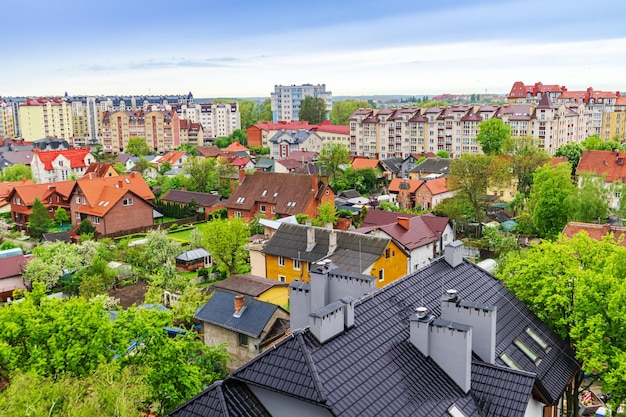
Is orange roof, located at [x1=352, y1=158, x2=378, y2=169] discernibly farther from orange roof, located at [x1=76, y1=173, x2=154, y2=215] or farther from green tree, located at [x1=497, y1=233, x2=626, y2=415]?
green tree, located at [x1=497, y1=233, x2=626, y2=415]

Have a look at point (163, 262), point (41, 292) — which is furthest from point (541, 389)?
point (163, 262)

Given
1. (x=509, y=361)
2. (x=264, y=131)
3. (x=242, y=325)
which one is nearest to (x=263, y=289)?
(x=242, y=325)

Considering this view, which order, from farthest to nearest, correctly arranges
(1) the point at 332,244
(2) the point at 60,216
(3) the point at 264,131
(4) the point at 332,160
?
(3) the point at 264,131, (4) the point at 332,160, (2) the point at 60,216, (1) the point at 332,244

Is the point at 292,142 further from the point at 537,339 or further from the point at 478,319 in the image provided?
the point at 478,319

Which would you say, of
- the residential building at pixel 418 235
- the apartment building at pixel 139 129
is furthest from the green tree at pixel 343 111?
the residential building at pixel 418 235

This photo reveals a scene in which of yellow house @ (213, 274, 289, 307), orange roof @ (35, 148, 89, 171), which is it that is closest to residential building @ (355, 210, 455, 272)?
yellow house @ (213, 274, 289, 307)

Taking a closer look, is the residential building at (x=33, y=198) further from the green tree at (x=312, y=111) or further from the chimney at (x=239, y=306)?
the green tree at (x=312, y=111)

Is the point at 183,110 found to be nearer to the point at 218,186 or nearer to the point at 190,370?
the point at 218,186
